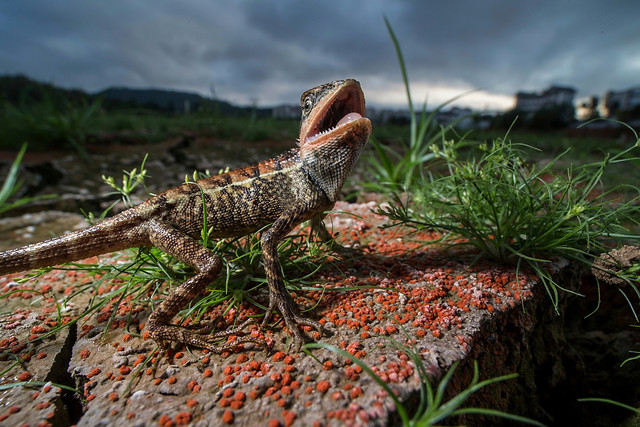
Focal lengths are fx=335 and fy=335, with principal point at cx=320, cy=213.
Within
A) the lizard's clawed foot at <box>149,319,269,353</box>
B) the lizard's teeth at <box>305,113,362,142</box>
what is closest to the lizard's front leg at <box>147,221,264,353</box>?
the lizard's clawed foot at <box>149,319,269,353</box>

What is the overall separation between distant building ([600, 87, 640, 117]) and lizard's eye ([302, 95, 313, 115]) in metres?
5.54

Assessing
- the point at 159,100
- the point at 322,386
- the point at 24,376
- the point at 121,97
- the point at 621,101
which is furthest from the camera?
the point at 121,97

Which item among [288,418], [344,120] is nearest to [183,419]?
[288,418]

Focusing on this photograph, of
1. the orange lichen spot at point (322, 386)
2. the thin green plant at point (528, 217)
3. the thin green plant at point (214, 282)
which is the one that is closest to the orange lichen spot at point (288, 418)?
the orange lichen spot at point (322, 386)

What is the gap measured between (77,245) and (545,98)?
7465 mm

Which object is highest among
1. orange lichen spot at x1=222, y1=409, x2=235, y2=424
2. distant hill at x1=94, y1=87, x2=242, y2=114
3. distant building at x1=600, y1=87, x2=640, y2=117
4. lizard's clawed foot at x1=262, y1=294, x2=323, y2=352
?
distant hill at x1=94, y1=87, x2=242, y2=114

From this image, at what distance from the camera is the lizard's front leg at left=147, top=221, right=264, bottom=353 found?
157 cm

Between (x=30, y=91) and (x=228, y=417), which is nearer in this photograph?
(x=228, y=417)

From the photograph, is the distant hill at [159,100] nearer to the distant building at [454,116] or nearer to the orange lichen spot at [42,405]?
the distant building at [454,116]

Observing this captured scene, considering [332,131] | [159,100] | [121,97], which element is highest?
[121,97]

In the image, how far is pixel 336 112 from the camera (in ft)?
6.49

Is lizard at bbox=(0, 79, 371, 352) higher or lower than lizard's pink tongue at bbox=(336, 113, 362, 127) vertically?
lower

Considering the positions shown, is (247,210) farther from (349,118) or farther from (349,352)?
(349,352)

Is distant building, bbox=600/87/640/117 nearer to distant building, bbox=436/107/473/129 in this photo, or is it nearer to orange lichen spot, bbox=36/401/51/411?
distant building, bbox=436/107/473/129
